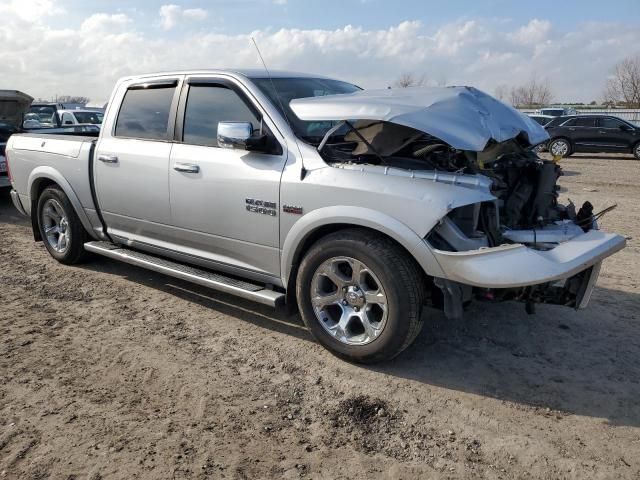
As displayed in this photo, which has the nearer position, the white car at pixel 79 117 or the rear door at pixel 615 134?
the white car at pixel 79 117

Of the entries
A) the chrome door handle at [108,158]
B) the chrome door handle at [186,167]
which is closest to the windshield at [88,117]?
the chrome door handle at [108,158]

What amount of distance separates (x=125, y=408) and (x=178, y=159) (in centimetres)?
206

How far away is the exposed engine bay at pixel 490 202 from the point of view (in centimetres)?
340

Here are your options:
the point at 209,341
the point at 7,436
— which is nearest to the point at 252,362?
the point at 209,341

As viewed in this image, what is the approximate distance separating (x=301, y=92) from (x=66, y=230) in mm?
3175

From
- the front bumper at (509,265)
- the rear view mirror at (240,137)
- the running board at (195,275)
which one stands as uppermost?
the rear view mirror at (240,137)

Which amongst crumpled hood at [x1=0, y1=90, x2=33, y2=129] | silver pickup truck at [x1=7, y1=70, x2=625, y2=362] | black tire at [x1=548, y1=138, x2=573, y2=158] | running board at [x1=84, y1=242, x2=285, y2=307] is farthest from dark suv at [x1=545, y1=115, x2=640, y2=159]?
running board at [x1=84, y1=242, x2=285, y2=307]

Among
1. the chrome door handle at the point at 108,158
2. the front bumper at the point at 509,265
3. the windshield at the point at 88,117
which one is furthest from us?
the windshield at the point at 88,117

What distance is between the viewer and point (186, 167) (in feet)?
14.3

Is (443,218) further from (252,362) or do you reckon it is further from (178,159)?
(178,159)

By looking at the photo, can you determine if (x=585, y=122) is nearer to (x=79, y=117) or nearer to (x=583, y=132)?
(x=583, y=132)

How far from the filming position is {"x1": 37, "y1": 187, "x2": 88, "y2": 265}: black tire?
5.69m

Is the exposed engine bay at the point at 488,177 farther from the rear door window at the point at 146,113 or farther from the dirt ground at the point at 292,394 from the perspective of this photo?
the rear door window at the point at 146,113

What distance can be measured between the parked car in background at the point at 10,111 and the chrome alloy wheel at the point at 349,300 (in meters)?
7.88
